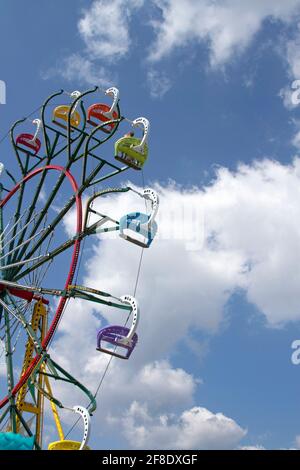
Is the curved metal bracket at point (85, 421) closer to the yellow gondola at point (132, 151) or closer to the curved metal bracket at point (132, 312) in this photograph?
the curved metal bracket at point (132, 312)

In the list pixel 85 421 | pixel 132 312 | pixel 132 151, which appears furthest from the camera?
pixel 132 151

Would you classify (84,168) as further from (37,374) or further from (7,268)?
(37,374)

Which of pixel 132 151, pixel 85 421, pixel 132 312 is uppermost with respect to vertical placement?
pixel 132 151

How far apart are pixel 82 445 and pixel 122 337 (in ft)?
13.6

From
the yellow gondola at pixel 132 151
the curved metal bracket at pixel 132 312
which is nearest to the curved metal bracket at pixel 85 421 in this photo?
Result: the curved metal bracket at pixel 132 312

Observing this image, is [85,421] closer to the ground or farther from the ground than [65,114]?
closer to the ground

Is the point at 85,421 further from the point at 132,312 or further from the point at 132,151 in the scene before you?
the point at 132,151

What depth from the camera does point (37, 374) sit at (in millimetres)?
24391

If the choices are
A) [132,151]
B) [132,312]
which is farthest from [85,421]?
[132,151]

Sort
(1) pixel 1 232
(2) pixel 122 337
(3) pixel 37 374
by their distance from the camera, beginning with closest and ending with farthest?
(2) pixel 122 337
(3) pixel 37 374
(1) pixel 1 232

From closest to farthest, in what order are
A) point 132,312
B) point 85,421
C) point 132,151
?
point 85,421, point 132,312, point 132,151

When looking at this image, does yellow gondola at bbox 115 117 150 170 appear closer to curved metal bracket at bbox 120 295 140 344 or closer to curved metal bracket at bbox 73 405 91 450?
curved metal bracket at bbox 120 295 140 344

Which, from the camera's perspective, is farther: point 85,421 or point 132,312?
point 132,312
